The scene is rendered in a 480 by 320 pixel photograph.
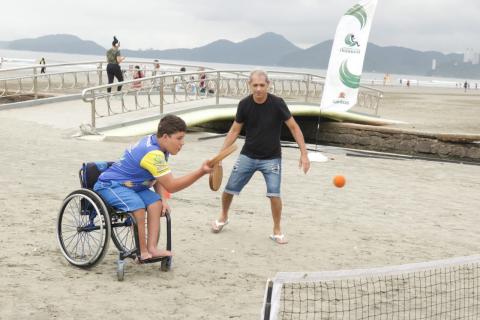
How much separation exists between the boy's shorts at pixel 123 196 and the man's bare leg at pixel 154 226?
5 cm

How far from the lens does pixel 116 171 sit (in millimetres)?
5395

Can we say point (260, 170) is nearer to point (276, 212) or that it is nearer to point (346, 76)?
point (276, 212)

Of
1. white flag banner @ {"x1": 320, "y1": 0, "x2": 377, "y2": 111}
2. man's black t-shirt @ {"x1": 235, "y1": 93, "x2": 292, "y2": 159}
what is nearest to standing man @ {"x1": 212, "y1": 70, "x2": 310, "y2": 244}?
man's black t-shirt @ {"x1": 235, "y1": 93, "x2": 292, "y2": 159}

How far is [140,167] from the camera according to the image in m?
5.32

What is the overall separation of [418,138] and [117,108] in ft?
30.8

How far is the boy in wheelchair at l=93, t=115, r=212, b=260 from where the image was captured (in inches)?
202

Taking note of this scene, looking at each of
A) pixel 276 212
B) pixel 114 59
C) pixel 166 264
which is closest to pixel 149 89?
pixel 114 59

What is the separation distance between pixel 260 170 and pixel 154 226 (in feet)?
6.23

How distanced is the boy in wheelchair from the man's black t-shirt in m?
1.64

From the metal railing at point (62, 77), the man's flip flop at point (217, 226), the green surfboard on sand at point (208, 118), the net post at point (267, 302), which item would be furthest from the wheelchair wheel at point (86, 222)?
the metal railing at point (62, 77)

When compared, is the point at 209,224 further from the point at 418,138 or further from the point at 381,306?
the point at 418,138

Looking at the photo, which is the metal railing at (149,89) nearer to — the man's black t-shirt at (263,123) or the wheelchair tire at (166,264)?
the man's black t-shirt at (263,123)

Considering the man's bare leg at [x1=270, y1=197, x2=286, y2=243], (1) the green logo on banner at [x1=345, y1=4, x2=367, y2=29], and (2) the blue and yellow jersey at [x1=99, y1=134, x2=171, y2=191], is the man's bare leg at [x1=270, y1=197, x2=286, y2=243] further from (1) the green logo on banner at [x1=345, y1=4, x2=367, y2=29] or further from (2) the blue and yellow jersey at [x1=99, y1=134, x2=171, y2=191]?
(1) the green logo on banner at [x1=345, y1=4, x2=367, y2=29]

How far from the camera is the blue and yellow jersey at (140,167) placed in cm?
513
